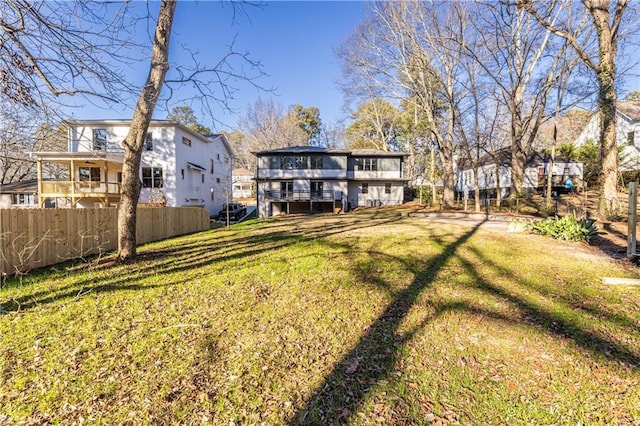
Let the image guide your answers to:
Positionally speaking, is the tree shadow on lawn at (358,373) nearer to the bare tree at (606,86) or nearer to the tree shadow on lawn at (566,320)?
the tree shadow on lawn at (566,320)

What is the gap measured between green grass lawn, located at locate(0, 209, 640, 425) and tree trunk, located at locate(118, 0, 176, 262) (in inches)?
44.4

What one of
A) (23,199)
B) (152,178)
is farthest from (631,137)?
(23,199)

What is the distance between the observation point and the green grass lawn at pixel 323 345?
2523 mm

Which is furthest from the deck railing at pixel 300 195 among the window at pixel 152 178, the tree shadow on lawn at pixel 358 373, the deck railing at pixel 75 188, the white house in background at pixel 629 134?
the white house in background at pixel 629 134

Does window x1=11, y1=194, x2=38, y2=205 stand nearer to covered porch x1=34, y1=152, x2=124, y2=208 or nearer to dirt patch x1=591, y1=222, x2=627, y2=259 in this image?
covered porch x1=34, y1=152, x2=124, y2=208

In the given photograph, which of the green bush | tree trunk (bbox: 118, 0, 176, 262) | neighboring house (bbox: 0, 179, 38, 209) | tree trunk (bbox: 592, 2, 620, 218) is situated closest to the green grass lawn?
tree trunk (bbox: 118, 0, 176, 262)

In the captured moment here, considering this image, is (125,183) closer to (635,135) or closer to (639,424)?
(639,424)

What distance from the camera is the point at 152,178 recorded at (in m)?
20.3

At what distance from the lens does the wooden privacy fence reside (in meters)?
5.98

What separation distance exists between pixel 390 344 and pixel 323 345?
2.66 ft

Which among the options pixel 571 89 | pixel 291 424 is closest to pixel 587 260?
pixel 291 424

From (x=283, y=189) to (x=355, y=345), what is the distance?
23.7 meters

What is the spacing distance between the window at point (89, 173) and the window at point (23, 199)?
8004 millimetres

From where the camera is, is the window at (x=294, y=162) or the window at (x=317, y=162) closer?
the window at (x=294, y=162)
